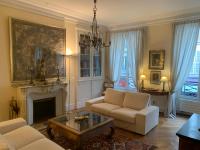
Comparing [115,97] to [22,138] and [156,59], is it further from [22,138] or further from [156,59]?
[22,138]

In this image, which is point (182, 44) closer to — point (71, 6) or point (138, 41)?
point (138, 41)

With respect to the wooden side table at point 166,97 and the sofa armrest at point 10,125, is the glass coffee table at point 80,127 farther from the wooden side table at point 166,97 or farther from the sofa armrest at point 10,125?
the wooden side table at point 166,97

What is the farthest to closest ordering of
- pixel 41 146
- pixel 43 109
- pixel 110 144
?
1. pixel 43 109
2. pixel 110 144
3. pixel 41 146

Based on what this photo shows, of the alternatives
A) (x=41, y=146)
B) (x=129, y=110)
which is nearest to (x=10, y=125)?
(x=41, y=146)

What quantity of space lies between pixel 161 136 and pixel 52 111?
3078mm

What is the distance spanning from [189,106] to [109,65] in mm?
3251

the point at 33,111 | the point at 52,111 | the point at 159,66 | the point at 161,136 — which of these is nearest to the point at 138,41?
the point at 159,66

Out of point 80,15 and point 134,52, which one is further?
point 134,52

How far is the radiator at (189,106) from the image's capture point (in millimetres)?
4712

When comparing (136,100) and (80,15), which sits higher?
(80,15)

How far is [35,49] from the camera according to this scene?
4.30 meters

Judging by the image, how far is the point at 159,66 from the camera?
530cm

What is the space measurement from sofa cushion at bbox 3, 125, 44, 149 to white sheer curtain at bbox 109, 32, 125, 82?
14.3ft

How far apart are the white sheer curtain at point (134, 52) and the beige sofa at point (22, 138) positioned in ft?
13.4
